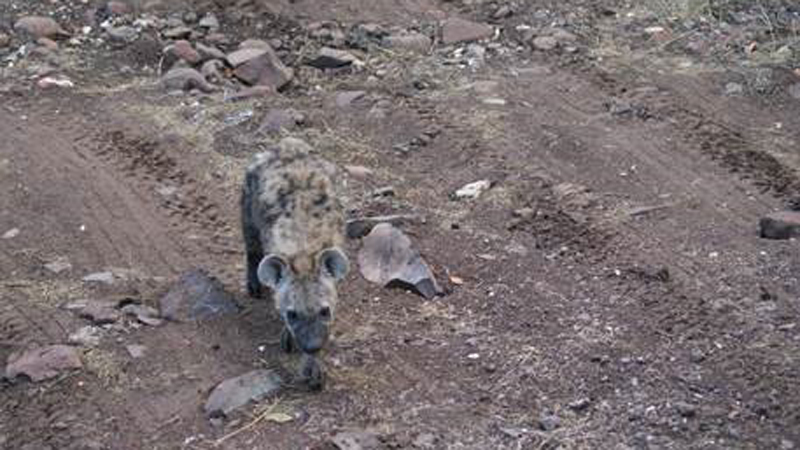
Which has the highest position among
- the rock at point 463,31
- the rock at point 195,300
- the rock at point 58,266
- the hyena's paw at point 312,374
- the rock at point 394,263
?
the hyena's paw at point 312,374

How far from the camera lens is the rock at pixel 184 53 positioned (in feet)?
29.2

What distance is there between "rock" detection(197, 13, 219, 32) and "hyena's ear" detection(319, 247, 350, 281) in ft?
14.3

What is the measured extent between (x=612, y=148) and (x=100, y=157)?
2.92 m

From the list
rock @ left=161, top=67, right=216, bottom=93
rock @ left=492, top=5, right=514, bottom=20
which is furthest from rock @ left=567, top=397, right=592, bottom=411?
rock @ left=492, top=5, right=514, bottom=20

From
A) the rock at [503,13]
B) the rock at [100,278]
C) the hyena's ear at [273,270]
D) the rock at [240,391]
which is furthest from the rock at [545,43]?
the rock at [240,391]

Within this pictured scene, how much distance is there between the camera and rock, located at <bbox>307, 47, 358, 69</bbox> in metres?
8.88

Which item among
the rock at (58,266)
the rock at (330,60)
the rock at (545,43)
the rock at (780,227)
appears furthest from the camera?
the rock at (545,43)

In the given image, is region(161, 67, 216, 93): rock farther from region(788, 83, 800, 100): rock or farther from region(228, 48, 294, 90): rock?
region(788, 83, 800, 100): rock

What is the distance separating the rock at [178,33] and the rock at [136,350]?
400 centimetres

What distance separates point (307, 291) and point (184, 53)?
4.03m

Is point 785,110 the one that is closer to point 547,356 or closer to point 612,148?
point 612,148

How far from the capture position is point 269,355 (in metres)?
5.62

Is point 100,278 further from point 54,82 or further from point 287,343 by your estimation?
point 54,82

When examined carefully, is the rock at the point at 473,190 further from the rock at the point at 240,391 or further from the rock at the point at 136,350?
the rock at the point at 136,350
